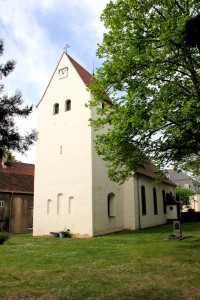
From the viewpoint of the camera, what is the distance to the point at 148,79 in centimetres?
1517

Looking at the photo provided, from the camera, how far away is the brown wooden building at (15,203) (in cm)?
3412

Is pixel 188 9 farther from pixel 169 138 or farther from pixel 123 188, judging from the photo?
pixel 123 188

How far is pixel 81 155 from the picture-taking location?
26.5 m

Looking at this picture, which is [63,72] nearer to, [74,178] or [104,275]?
[74,178]

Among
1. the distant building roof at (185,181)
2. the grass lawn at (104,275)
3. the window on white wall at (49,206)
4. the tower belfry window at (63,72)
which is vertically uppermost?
the tower belfry window at (63,72)

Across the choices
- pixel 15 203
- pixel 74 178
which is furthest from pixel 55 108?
pixel 15 203

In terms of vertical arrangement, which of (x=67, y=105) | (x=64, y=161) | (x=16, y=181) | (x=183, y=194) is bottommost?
(x=183, y=194)

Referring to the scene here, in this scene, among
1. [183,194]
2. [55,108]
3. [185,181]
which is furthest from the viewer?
[185,181]

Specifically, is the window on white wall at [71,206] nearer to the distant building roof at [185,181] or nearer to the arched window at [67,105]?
the arched window at [67,105]

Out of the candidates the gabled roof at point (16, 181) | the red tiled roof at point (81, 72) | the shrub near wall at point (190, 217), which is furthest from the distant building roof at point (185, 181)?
the red tiled roof at point (81, 72)

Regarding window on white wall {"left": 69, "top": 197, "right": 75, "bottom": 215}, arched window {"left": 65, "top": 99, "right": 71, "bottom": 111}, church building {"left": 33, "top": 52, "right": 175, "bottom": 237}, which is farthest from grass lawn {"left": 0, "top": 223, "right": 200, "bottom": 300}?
arched window {"left": 65, "top": 99, "right": 71, "bottom": 111}

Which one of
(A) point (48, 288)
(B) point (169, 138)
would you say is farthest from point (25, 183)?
(A) point (48, 288)

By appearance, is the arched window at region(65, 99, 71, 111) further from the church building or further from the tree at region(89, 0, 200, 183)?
the tree at region(89, 0, 200, 183)

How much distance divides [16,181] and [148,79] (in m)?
27.5
